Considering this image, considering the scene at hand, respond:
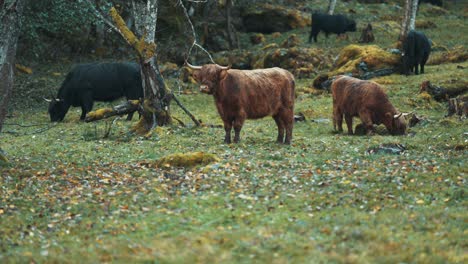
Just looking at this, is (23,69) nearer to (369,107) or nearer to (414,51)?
(414,51)

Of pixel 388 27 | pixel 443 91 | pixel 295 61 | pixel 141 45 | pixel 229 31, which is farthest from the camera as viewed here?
pixel 388 27

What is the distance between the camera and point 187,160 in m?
14.5

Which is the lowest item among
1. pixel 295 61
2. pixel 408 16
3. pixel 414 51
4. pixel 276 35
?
pixel 295 61

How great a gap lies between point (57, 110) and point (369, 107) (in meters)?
13.6

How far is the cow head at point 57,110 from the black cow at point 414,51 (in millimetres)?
16116

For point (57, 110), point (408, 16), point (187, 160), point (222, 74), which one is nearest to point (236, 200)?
point (187, 160)

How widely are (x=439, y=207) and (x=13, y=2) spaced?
381 inches

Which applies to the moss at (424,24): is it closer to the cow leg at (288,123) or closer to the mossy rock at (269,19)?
the mossy rock at (269,19)

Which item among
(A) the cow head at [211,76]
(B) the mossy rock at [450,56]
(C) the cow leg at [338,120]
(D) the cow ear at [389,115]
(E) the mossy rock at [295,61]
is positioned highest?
(A) the cow head at [211,76]

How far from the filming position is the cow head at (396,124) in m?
20.4

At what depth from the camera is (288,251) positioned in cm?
847

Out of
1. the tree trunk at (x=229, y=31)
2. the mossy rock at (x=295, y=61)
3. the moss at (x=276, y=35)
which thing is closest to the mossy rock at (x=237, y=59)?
the mossy rock at (x=295, y=61)

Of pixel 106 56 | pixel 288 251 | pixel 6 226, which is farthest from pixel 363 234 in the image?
pixel 106 56

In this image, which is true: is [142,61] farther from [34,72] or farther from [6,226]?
[34,72]
